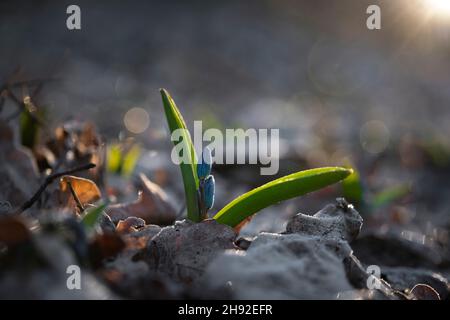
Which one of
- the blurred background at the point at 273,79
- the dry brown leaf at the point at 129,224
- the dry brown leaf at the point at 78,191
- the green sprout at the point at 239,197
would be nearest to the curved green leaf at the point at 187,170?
the green sprout at the point at 239,197

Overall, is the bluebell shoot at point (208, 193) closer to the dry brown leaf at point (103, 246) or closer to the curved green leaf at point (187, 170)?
the curved green leaf at point (187, 170)

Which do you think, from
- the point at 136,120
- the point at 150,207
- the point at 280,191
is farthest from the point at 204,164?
the point at 136,120

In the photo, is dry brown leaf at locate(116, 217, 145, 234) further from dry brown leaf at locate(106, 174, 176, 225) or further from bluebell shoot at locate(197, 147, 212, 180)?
dry brown leaf at locate(106, 174, 176, 225)

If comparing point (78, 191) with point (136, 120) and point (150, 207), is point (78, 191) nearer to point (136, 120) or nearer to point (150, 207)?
point (150, 207)

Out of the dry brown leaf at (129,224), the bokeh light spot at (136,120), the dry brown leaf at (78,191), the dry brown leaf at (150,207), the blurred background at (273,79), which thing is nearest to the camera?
the dry brown leaf at (129,224)

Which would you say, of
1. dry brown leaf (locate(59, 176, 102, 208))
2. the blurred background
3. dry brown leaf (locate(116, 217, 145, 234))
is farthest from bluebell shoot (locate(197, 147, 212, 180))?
the blurred background
